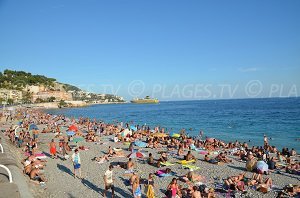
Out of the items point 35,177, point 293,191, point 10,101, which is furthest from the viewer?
point 10,101

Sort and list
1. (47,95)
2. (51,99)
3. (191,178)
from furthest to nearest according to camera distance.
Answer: (47,95), (51,99), (191,178)

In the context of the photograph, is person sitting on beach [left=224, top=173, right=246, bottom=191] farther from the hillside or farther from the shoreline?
the hillside

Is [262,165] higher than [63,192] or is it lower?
higher

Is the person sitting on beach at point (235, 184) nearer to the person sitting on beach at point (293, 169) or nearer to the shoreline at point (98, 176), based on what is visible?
the shoreline at point (98, 176)

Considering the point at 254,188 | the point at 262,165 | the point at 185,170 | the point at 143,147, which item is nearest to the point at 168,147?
the point at 143,147

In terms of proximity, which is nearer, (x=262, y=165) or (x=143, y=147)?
(x=262, y=165)

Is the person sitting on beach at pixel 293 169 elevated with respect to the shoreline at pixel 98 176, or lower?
elevated

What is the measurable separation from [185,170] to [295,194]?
17.7 ft

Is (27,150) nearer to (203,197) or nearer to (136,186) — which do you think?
(136,186)

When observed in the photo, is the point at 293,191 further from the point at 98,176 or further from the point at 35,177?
the point at 35,177

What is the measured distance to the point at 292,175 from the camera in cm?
1398

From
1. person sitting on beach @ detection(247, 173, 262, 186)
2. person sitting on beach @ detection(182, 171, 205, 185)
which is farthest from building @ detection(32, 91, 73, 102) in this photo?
person sitting on beach @ detection(247, 173, 262, 186)

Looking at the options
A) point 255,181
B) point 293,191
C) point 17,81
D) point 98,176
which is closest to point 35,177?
point 98,176

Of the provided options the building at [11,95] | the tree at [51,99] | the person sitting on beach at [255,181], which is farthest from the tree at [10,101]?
the person sitting on beach at [255,181]
